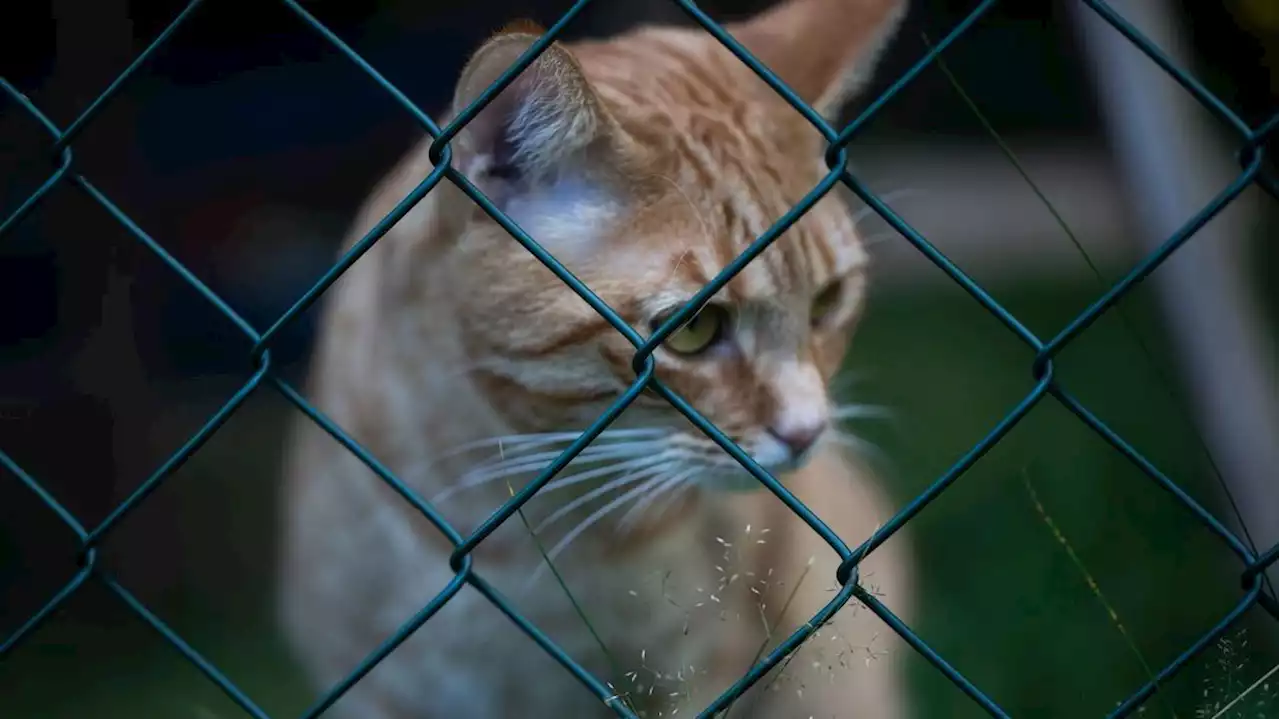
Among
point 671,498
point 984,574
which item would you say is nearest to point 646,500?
point 671,498

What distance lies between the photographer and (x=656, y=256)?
118cm

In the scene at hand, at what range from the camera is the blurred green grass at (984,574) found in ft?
6.61

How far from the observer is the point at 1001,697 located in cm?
204

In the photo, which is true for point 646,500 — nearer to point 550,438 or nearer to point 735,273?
point 550,438

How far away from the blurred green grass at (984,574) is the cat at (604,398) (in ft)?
1.97

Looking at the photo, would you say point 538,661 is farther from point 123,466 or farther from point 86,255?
point 86,255

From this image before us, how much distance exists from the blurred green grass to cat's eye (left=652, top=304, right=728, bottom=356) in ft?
2.82

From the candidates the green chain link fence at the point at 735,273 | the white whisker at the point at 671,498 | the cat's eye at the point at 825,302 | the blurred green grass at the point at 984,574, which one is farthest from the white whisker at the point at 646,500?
the blurred green grass at the point at 984,574

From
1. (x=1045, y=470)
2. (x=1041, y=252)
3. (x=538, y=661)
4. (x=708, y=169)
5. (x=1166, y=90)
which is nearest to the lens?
(x=708, y=169)

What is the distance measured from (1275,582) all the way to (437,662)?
1.47 meters

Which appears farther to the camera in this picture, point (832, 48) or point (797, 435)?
point (832, 48)

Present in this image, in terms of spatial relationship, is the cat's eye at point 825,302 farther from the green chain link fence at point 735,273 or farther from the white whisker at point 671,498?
the green chain link fence at point 735,273

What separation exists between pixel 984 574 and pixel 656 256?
59.2 inches

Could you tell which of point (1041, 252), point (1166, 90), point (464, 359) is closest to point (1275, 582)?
point (1166, 90)
